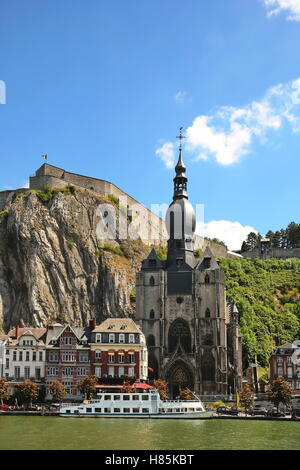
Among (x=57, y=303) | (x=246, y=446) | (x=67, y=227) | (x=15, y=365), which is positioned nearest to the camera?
(x=246, y=446)

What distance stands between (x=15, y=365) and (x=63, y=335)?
7.34 m

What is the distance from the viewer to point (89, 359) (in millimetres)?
80312

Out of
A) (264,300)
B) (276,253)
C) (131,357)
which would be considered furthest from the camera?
(276,253)

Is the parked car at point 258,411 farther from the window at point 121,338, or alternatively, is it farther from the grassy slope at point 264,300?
the grassy slope at point 264,300

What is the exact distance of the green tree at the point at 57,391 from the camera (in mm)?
72438

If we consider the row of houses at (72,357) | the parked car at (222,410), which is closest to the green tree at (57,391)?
the row of houses at (72,357)

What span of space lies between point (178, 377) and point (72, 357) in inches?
734

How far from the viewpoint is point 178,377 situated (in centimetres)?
9062

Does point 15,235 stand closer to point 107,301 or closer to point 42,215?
point 42,215

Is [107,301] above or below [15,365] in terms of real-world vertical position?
above

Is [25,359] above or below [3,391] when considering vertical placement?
above

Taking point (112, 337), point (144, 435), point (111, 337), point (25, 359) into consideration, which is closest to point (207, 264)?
point (112, 337)

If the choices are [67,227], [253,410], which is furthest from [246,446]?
[67,227]

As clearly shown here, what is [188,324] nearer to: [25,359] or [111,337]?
[111,337]
